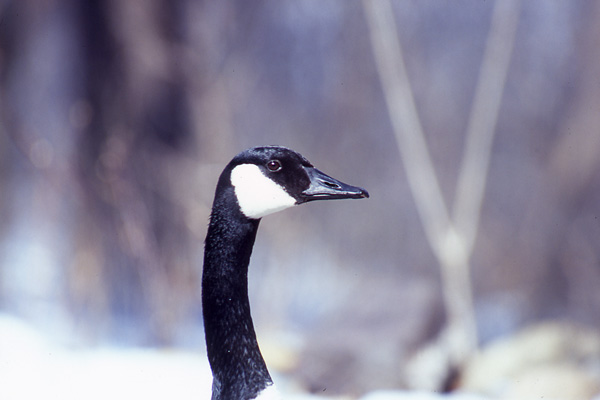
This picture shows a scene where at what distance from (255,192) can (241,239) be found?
0.11 m

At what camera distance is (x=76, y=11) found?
116 inches

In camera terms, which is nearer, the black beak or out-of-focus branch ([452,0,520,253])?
the black beak

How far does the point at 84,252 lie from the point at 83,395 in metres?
0.79

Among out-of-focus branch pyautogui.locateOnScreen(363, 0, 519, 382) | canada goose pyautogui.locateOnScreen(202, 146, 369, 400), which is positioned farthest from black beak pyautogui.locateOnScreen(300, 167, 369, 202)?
out-of-focus branch pyautogui.locateOnScreen(363, 0, 519, 382)

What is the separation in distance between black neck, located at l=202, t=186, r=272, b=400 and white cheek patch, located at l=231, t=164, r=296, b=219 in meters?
0.02

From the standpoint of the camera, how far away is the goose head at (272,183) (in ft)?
4.16

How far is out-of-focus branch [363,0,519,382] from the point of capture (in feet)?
9.04

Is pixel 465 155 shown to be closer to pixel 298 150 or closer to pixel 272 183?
pixel 298 150

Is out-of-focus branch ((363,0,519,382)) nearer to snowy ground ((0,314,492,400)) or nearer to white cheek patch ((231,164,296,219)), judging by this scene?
snowy ground ((0,314,492,400))

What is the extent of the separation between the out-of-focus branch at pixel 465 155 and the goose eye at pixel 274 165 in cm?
167

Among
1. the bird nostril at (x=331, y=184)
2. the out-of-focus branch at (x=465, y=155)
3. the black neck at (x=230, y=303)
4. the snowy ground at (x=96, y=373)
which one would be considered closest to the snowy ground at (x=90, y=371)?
the snowy ground at (x=96, y=373)

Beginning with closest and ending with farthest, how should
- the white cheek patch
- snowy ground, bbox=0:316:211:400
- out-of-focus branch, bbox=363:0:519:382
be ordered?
the white cheek patch
snowy ground, bbox=0:316:211:400
out-of-focus branch, bbox=363:0:519:382

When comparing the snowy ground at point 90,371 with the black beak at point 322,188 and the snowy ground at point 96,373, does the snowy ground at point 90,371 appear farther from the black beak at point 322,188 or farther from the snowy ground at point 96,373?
the black beak at point 322,188

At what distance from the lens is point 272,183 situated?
1272 mm
